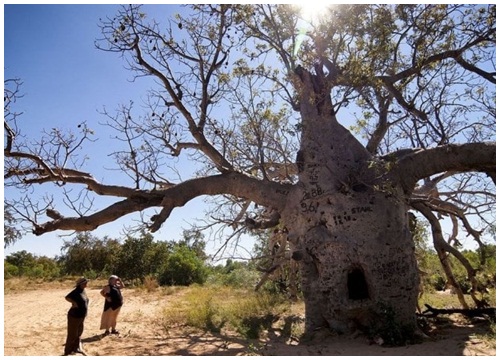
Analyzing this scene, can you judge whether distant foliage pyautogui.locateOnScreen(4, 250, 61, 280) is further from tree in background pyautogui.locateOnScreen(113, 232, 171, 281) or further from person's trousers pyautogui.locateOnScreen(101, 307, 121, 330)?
person's trousers pyautogui.locateOnScreen(101, 307, 121, 330)

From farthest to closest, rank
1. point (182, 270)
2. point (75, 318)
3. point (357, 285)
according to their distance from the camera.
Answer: point (182, 270), point (357, 285), point (75, 318)

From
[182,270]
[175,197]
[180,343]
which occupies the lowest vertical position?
[180,343]

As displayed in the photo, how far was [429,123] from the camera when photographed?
6672 millimetres

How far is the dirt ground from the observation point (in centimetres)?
519

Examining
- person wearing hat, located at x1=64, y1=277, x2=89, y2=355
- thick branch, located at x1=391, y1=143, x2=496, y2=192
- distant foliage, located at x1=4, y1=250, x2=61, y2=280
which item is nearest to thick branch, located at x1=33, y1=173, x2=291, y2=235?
person wearing hat, located at x1=64, y1=277, x2=89, y2=355

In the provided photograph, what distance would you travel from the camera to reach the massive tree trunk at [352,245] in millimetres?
6094

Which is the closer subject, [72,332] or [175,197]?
[72,332]

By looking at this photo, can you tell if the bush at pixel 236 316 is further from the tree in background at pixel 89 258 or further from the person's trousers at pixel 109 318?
the tree in background at pixel 89 258

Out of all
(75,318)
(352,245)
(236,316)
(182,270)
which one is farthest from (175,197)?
(182,270)

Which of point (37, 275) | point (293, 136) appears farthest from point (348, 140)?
point (37, 275)

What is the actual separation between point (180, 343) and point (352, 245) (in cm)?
312

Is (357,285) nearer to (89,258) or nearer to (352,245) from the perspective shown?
(352,245)

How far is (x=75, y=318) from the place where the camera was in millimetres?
5422

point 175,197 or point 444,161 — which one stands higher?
point 444,161
